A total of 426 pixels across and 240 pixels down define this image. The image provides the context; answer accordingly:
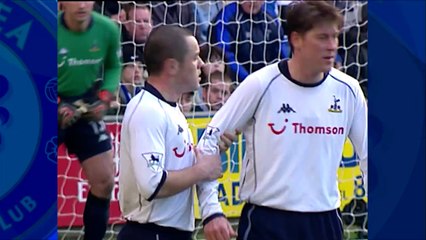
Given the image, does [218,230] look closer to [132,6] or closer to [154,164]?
[154,164]

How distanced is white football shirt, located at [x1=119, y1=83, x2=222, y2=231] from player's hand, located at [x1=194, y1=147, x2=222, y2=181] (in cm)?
5

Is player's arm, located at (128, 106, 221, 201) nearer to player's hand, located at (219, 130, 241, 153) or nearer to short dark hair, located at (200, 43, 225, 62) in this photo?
player's hand, located at (219, 130, 241, 153)

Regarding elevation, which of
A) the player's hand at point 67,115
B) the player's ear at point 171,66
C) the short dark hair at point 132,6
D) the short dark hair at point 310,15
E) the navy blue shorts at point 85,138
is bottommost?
the navy blue shorts at point 85,138

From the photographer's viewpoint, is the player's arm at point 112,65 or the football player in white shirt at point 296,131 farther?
the player's arm at point 112,65

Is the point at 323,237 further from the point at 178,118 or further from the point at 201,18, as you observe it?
the point at 201,18

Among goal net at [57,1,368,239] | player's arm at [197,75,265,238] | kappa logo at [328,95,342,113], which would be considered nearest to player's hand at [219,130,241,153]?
player's arm at [197,75,265,238]

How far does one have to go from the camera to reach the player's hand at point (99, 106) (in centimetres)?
538

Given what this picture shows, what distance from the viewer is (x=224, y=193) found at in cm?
694

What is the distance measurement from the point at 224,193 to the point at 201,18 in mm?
1355

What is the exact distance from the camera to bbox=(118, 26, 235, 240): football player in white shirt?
3367 mm

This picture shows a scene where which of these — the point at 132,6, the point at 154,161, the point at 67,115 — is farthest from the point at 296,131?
the point at 132,6

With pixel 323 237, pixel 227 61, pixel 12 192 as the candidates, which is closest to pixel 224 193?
pixel 227 61

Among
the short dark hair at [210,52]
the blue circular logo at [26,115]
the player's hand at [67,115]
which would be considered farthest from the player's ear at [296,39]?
the short dark hair at [210,52]

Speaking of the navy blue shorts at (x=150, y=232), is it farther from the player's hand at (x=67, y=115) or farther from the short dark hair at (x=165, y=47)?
the player's hand at (x=67, y=115)
